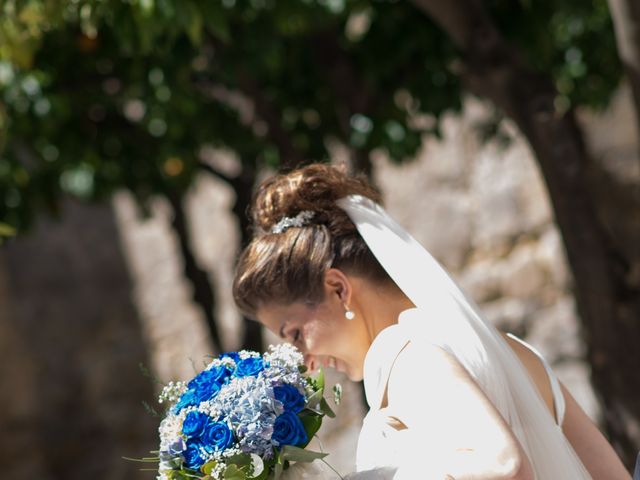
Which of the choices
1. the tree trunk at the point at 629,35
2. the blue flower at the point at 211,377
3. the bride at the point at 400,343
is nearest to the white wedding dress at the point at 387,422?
the bride at the point at 400,343

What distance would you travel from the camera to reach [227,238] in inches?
461

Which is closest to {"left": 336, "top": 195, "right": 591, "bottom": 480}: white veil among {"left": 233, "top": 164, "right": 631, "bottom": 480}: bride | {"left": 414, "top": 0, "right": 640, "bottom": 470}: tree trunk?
{"left": 233, "top": 164, "right": 631, "bottom": 480}: bride

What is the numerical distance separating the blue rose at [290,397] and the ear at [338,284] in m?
0.26

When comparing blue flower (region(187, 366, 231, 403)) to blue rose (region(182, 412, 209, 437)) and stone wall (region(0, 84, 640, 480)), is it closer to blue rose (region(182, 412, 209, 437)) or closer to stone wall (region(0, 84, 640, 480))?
blue rose (region(182, 412, 209, 437))

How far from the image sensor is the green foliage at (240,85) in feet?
15.2

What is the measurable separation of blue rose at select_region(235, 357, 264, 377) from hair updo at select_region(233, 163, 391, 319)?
197 millimetres

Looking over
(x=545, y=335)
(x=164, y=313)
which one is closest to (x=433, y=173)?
(x=545, y=335)

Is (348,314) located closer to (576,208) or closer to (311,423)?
(311,423)

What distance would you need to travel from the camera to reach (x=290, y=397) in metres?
2.25

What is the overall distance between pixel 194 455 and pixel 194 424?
7 cm

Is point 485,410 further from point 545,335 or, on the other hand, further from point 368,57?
point 545,335

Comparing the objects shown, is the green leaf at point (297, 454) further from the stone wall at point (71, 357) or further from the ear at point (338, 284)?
the stone wall at point (71, 357)

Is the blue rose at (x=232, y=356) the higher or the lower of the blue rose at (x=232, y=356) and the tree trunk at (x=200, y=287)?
the higher

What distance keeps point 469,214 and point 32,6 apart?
25.2 ft
